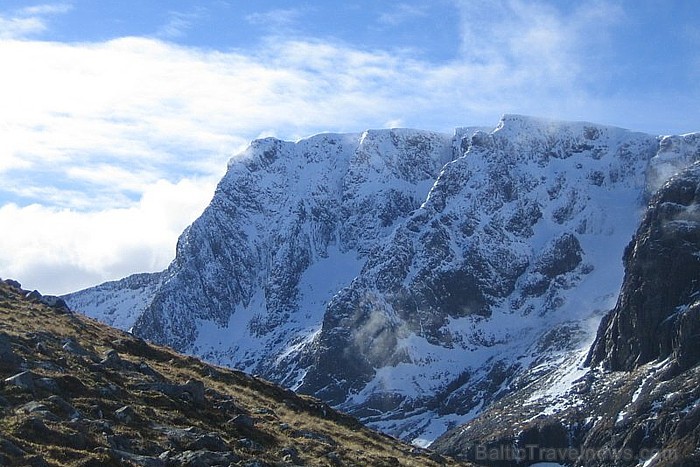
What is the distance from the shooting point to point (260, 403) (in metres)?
52.4

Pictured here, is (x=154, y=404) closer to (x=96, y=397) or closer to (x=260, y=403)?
(x=96, y=397)

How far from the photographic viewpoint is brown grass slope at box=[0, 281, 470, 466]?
114ft

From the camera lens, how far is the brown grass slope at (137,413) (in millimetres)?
34656

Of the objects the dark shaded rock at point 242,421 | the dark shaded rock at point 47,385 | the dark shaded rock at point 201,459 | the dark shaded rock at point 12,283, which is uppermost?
the dark shaded rock at point 12,283

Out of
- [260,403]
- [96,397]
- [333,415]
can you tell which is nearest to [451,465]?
[333,415]

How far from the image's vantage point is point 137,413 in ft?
130

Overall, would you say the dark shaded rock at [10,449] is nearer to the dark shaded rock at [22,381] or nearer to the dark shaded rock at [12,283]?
the dark shaded rock at [22,381]

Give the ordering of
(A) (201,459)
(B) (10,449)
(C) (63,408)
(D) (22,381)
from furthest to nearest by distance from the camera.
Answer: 1. (D) (22,381)
2. (C) (63,408)
3. (A) (201,459)
4. (B) (10,449)

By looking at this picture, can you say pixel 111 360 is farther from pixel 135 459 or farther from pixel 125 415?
pixel 135 459

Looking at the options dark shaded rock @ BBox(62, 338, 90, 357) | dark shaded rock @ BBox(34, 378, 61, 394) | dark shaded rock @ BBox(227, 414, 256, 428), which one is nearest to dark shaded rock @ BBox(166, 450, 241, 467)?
dark shaded rock @ BBox(227, 414, 256, 428)

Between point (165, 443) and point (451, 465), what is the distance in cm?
2190

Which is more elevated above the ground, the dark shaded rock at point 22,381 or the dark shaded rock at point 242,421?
the dark shaded rock at point 22,381

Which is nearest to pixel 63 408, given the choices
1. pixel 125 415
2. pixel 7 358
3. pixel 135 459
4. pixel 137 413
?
pixel 125 415

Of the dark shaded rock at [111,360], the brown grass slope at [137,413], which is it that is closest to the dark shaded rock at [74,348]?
the brown grass slope at [137,413]
